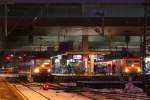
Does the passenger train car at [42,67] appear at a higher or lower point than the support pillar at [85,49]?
lower

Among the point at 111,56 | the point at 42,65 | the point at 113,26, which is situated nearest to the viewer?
the point at 42,65

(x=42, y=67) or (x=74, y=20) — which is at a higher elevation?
(x=74, y=20)

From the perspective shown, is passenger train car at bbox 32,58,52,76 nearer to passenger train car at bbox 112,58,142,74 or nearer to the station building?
the station building

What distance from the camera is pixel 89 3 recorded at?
63781 millimetres

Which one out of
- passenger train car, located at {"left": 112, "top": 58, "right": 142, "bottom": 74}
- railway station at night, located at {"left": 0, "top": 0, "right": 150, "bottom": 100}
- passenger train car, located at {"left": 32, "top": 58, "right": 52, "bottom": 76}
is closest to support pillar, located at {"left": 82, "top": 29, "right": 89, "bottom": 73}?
railway station at night, located at {"left": 0, "top": 0, "right": 150, "bottom": 100}

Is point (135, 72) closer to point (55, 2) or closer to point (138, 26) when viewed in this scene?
point (138, 26)

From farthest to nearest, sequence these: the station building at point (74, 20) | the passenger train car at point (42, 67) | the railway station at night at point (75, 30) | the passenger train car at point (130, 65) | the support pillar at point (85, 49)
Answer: the support pillar at point (85, 49), the passenger train car at point (130, 65), the station building at point (74, 20), the railway station at night at point (75, 30), the passenger train car at point (42, 67)

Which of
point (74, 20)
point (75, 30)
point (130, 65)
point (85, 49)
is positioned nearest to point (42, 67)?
point (74, 20)

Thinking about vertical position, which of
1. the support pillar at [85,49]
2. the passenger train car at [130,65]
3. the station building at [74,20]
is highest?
the station building at [74,20]

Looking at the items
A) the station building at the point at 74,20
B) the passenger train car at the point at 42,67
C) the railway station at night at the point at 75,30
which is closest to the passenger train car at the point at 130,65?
the railway station at night at the point at 75,30

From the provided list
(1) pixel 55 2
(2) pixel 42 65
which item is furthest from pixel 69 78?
(1) pixel 55 2

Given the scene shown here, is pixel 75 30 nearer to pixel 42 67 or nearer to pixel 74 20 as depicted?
pixel 74 20

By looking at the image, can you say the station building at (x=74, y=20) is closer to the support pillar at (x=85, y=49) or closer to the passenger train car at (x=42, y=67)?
the support pillar at (x=85, y=49)

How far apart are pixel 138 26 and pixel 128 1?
6063 mm
